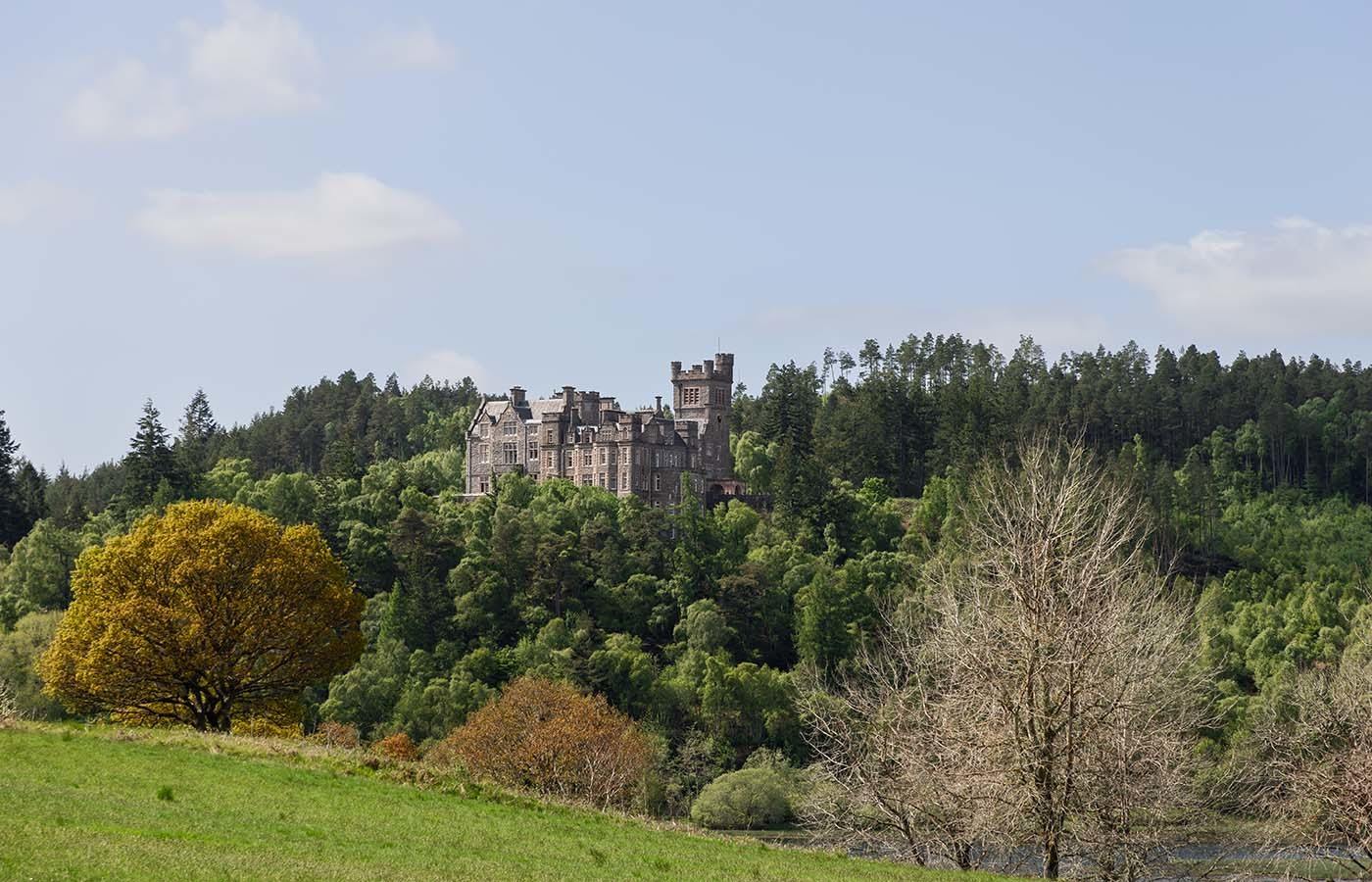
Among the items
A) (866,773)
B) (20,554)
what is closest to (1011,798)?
(866,773)

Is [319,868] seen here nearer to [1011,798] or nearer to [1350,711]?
[1011,798]

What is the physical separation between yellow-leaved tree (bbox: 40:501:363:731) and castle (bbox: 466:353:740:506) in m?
71.6

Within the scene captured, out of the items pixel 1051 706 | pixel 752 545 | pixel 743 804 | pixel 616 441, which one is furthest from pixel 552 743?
pixel 616 441

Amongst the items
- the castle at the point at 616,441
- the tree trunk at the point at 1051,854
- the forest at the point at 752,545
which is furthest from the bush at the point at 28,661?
the tree trunk at the point at 1051,854

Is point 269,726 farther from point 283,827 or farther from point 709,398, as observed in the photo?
point 709,398

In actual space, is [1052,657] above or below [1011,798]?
above

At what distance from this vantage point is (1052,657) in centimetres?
3316

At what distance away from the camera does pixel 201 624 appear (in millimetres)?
52688

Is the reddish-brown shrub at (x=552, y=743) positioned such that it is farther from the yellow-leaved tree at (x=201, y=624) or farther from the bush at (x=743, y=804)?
the yellow-leaved tree at (x=201, y=624)

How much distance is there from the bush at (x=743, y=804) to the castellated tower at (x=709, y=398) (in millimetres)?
52041

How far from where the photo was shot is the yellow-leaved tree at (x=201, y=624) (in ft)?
172

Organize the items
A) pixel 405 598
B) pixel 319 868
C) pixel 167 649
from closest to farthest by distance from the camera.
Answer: pixel 319 868, pixel 167 649, pixel 405 598

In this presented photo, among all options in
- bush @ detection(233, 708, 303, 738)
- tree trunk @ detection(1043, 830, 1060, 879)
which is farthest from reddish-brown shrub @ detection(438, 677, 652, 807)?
tree trunk @ detection(1043, 830, 1060, 879)

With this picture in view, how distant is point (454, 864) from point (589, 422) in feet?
356
